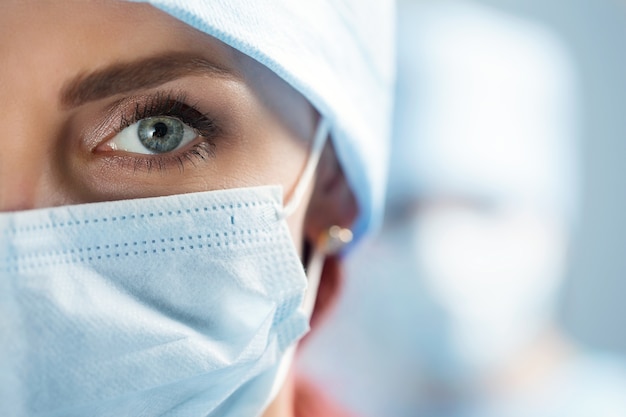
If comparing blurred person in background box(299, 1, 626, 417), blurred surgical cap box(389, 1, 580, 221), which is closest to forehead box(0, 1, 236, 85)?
blurred person in background box(299, 1, 626, 417)

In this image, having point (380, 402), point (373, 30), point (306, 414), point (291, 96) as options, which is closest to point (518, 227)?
point (380, 402)

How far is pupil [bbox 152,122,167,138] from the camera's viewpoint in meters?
0.85

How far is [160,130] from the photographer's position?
33.5 inches

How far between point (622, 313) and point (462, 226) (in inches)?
26.8

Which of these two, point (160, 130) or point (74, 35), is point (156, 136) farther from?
point (74, 35)

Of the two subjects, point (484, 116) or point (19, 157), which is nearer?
point (19, 157)

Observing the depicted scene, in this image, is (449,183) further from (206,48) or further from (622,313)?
(206,48)

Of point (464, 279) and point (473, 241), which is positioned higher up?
point (473, 241)

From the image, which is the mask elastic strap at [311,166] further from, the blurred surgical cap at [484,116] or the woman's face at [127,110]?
the blurred surgical cap at [484,116]

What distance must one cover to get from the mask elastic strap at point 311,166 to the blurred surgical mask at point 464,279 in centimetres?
131

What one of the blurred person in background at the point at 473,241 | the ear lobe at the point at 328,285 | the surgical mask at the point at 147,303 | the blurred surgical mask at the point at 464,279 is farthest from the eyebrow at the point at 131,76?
the blurred surgical mask at the point at 464,279

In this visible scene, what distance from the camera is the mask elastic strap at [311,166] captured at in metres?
0.91

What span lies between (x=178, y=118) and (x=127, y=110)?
6 cm

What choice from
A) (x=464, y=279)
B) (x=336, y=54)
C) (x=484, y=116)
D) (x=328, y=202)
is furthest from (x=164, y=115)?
(x=484, y=116)
